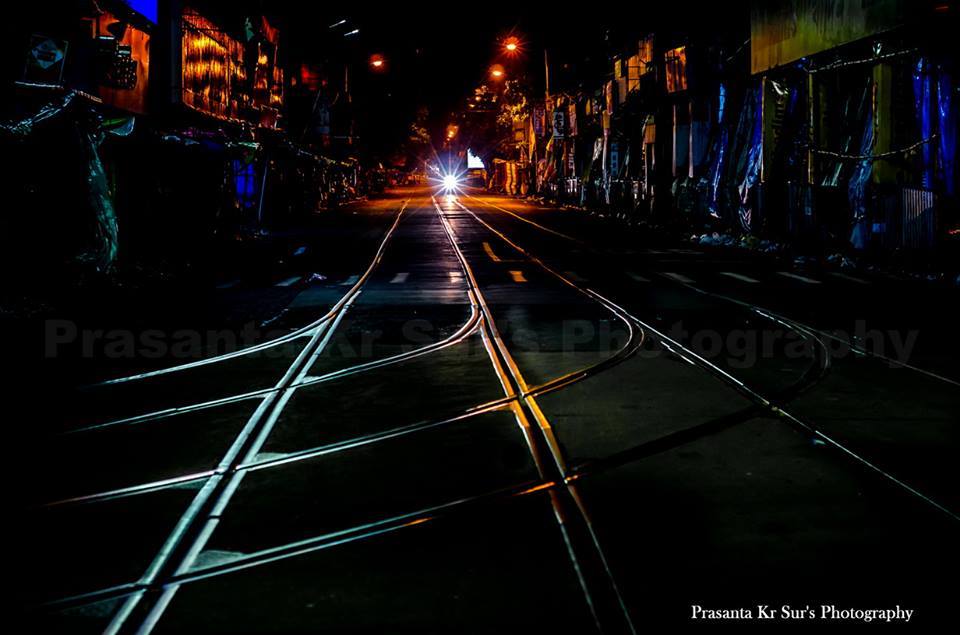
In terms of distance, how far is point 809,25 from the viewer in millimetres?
24703

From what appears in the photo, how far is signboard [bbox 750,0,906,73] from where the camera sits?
20938 mm

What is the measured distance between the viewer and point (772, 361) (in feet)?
31.5

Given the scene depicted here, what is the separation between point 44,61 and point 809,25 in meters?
17.4

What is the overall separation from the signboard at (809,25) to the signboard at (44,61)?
16.2m

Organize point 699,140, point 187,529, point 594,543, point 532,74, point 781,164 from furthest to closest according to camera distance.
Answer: point 532,74 → point 699,140 → point 781,164 → point 187,529 → point 594,543

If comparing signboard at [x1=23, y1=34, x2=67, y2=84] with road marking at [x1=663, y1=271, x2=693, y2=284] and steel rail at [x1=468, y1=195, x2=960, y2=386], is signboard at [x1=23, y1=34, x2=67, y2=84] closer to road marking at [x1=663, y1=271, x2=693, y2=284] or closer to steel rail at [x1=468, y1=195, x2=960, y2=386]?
steel rail at [x1=468, y1=195, x2=960, y2=386]

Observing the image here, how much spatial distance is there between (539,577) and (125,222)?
1512 cm

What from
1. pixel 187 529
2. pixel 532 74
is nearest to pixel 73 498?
pixel 187 529

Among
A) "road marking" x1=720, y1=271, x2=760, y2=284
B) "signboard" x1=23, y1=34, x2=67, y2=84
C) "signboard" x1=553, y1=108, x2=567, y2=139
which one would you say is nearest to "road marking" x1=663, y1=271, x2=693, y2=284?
"road marking" x1=720, y1=271, x2=760, y2=284

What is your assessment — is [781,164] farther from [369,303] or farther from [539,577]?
[539,577]

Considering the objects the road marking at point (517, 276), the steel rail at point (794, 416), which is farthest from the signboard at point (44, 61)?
the steel rail at point (794, 416)

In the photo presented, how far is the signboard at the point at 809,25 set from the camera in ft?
68.7

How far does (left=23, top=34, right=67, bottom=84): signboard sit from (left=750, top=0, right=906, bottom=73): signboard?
16201 mm

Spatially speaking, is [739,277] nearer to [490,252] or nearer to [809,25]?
[490,252]
